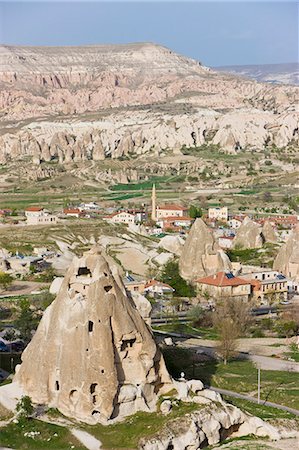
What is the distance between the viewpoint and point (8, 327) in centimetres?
3753

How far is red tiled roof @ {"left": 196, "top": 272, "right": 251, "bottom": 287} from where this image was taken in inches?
1868

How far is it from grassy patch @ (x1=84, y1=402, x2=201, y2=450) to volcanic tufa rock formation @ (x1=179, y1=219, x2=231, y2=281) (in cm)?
2900

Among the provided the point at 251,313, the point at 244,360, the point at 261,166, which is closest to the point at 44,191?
the point at 261,166

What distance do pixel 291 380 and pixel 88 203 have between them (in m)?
65.4

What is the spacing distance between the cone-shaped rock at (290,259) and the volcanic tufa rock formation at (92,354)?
2938cm

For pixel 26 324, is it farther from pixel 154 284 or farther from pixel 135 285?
pixel 154 284

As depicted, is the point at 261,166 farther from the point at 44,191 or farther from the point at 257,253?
the point at 257,253

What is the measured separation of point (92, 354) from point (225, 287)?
984 inches

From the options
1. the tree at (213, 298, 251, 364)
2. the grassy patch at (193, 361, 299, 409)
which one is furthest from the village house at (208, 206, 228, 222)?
the grassy patch at (193, 361, 299, 409)

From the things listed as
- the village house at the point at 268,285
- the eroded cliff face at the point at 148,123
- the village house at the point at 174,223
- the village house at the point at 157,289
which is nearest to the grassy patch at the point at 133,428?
the village house at the point at 157,289

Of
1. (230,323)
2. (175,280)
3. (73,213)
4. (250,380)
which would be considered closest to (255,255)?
(175,280)

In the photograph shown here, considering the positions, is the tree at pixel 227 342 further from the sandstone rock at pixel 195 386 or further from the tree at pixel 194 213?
the tree at pixel 194 213

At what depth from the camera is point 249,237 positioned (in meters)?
63.1

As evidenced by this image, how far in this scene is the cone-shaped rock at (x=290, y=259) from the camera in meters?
52.4
